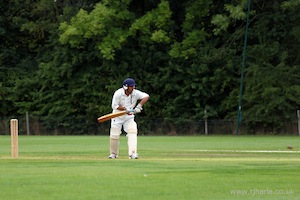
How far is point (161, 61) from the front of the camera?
A: 192 ft

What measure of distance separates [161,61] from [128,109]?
3610cm

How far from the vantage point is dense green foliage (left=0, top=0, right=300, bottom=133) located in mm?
54156

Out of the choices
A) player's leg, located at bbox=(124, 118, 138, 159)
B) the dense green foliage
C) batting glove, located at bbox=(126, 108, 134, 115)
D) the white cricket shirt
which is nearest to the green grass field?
player's leg, located at bbox=(124, 118, 138, 159)

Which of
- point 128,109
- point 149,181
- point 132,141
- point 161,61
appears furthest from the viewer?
point 161,61

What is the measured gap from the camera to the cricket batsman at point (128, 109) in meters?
22.4

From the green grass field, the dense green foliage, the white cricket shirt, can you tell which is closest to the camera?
the green grass field

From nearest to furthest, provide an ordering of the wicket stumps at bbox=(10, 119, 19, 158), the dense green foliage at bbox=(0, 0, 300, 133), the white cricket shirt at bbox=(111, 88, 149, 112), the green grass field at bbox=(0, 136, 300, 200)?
the green grass field at bbox=(0, 136, 300, 200) < the wicket stumps at bbox=(10, 119, 19, 158) < the white cricket shirt at bbox=(111, 88, 149, 112) < the dense green foliage at bbox=(0, 0, 300, 133)

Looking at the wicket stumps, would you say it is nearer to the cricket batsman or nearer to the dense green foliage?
the cricket batsman

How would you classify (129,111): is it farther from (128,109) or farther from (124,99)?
(124,99)

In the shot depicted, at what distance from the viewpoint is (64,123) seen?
58312 millimetres

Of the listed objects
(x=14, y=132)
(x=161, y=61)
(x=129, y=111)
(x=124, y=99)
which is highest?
(x=161, y=61)

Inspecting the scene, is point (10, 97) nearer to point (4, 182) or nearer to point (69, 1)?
point (69, 1)

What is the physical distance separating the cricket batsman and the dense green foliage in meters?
30.9

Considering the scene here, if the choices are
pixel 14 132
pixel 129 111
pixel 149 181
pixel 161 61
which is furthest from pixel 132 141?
pixel 161 61
